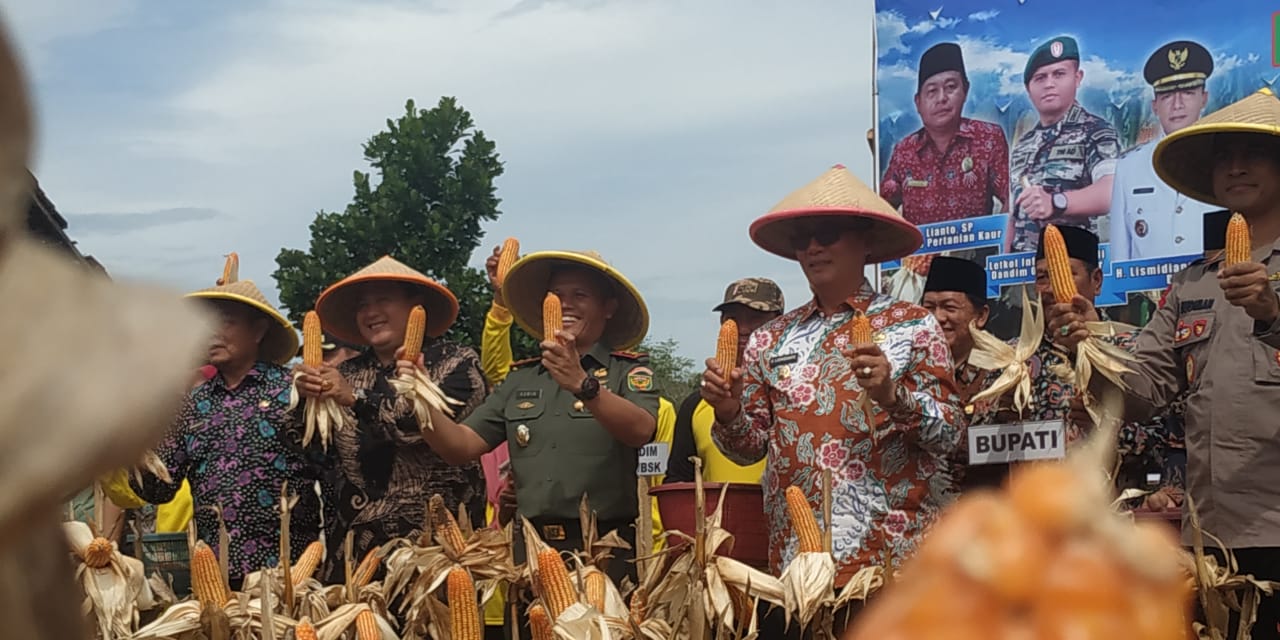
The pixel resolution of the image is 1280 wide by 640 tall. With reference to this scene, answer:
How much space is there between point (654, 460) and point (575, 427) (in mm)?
513

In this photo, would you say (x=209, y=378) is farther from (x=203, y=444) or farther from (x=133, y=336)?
(x=133, y=336)

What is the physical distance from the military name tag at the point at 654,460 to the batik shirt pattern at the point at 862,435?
32cm

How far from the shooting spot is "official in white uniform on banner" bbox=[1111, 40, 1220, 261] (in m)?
5.19

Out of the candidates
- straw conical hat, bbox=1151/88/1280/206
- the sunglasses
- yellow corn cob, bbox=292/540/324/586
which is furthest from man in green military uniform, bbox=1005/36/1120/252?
yellow corn cob, bbox=292/540/324/586

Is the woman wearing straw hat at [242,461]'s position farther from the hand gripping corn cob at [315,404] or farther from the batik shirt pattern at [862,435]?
the batik shirt pattern at [862,435]

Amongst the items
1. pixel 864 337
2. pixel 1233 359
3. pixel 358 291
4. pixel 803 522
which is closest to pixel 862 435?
pixel 864 337

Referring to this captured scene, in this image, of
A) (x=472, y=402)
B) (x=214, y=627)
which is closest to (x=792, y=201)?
(x=472, y=402)

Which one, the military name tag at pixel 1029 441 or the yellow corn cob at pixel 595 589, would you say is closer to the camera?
the yellow corn cob at pixel 595 589

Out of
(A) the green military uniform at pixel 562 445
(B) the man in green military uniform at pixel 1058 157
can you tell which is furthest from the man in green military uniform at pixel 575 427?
(B) the man in green military uniform at pixel 1058 157

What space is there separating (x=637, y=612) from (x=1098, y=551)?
2732mm

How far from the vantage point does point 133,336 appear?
0.32 m

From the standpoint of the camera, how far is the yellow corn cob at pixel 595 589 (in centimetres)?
261

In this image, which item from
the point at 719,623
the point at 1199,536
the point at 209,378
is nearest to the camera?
the point at 719,623

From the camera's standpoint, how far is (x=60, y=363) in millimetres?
306
